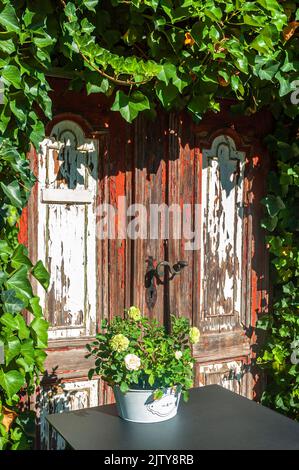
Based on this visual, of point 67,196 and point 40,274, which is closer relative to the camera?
point 40,274

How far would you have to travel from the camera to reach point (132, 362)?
1803mm

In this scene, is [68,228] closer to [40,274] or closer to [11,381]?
[40,274]

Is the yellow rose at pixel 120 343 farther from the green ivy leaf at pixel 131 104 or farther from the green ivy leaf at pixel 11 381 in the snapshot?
the green ivy leaf at pixel 131 104

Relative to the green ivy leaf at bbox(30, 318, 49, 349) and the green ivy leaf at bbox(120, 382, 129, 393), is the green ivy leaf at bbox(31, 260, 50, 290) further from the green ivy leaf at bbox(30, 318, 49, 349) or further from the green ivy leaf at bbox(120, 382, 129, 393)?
the green ivy leaf at bbox(120, 382, 129, 393)

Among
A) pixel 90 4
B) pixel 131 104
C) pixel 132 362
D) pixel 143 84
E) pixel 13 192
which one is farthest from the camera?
pixel 143 84

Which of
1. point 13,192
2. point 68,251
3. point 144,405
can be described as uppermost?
point 13,192

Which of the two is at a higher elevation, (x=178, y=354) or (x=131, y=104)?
(x=131, y=104)

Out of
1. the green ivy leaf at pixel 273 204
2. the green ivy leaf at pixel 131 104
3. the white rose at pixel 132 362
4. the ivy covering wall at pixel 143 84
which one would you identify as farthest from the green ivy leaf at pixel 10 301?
the green ivy leaf at pixel 273 204

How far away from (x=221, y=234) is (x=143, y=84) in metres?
0.93

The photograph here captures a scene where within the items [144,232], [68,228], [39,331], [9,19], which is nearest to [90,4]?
[9,19]

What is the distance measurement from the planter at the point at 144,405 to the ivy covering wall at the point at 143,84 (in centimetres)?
39

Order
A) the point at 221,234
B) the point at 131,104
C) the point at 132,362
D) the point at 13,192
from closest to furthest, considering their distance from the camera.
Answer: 1. the point at 132,362
2. the point at 13,192
3. the point at 131,104
4. the point at 221,234

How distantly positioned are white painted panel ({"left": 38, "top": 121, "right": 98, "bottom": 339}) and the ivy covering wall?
169 millimetres

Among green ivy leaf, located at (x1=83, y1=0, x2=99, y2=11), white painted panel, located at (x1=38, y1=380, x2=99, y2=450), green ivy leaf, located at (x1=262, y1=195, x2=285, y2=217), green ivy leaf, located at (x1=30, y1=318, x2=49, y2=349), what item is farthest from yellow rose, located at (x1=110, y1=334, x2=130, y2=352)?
green ivy leaf, located at (x1=262, y1=195, x2=285, y2=217)
